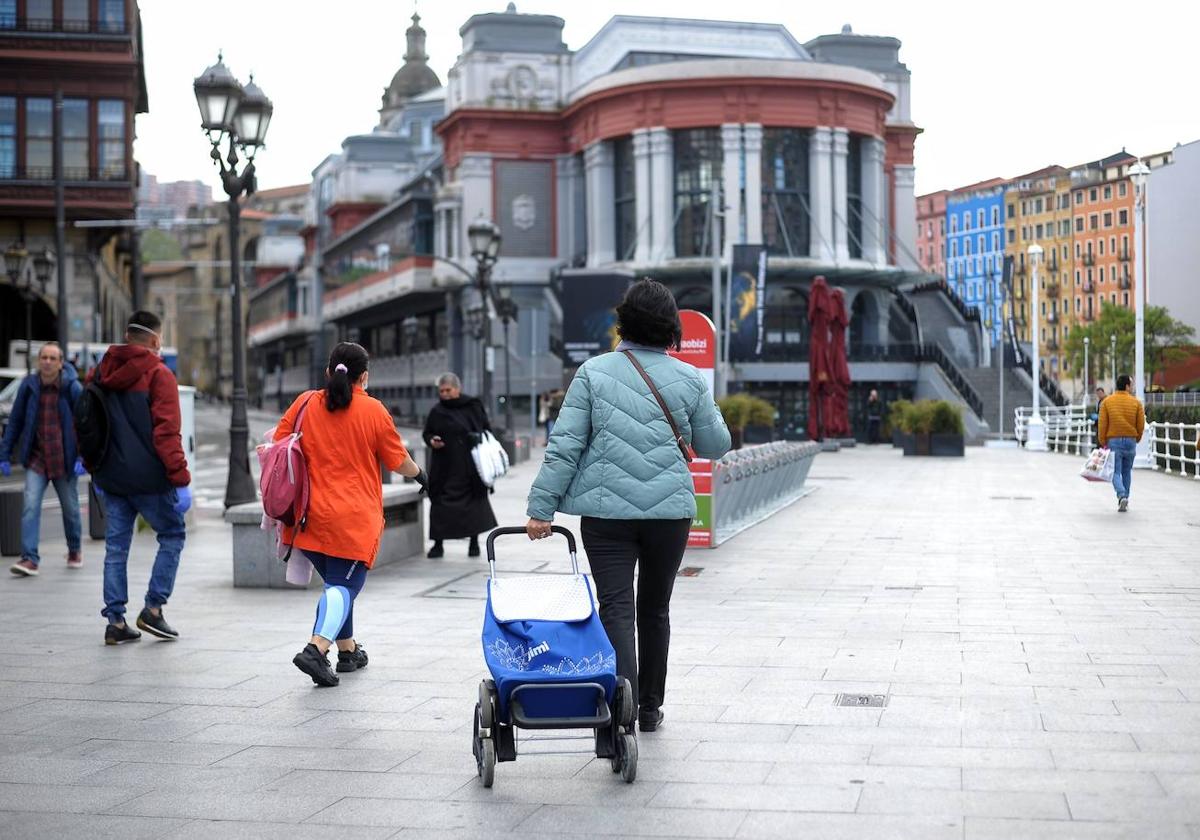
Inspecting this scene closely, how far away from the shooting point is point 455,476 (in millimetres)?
14125

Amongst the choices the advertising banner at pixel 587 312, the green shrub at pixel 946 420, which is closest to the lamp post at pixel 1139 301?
the green shrub at pixel 946 420

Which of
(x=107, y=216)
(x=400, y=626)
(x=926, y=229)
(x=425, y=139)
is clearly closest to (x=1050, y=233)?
(x=926, y=229)

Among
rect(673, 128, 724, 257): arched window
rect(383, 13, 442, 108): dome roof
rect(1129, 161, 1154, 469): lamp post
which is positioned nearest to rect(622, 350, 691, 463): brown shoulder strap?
rect(1129, 161, 1154, 469): lamp post

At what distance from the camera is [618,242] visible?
70625 millimetres

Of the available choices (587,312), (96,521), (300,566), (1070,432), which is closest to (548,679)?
(300,566)

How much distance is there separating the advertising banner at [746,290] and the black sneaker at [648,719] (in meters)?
45.8

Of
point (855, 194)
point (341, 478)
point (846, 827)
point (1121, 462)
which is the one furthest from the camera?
point (855, 194)

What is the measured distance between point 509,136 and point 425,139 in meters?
31.0

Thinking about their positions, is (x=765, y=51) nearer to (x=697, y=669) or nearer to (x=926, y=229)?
(x=697, y=669)

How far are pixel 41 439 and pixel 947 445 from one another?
3099 centimetres

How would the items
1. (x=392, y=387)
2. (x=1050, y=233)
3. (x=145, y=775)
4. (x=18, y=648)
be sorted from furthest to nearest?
(x=1050, y=233)
(x=392, y=387)
(x=18, y=648)
(x=145, y=775)

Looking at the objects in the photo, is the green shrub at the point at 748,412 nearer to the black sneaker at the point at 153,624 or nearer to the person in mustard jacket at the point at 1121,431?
the person in mustard jacket at the point at 1121,431

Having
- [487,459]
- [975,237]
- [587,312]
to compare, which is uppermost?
[975,237]

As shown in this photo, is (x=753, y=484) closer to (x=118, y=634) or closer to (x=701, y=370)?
(x=701, y=370)
